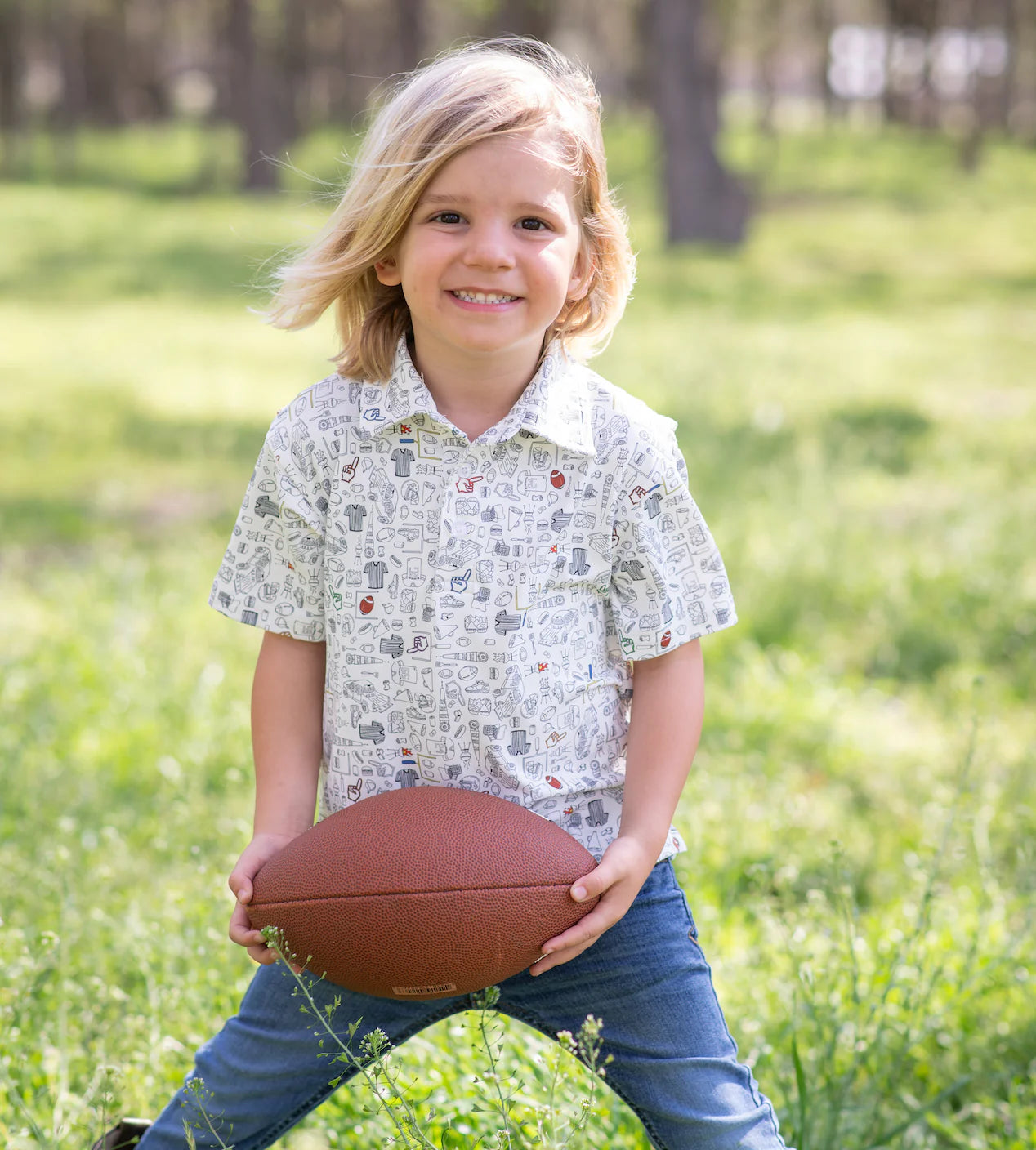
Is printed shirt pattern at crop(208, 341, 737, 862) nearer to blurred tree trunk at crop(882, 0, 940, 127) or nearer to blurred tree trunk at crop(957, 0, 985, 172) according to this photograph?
blurred tree trunk at crop(957, 0, 985, 172)

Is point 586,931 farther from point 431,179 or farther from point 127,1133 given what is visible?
point 431,179

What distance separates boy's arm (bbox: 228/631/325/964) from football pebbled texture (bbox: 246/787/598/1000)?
0.67ft

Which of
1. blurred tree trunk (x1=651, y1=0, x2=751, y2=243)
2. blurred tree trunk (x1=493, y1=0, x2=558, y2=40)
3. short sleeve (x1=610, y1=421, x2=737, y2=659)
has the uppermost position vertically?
blurred tree trunk (x1=493, y1=0, x2=558, y2=40)

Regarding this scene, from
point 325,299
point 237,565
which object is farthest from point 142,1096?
point 325,299

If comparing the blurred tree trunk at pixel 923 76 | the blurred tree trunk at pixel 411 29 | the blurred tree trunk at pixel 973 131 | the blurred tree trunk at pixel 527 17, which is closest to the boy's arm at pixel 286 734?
the blurred tree trunk at pixel 973 131

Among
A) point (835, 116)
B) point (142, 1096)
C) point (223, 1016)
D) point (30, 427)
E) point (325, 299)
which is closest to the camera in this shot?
point (325, 299)

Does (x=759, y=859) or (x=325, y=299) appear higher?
(x=325, y=299)

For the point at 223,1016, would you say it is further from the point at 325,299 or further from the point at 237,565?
the point at 325,299

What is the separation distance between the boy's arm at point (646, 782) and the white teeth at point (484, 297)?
62cm

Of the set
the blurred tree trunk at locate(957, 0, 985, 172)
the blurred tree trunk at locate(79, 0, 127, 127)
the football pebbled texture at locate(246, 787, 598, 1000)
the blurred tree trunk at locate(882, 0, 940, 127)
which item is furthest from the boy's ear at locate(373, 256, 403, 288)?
the blurred tree trunk at locate(79, 0, 127, 127)

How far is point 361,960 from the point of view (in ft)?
6.90

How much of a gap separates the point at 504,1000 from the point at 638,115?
138 feet

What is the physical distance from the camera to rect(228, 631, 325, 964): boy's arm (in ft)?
7.73

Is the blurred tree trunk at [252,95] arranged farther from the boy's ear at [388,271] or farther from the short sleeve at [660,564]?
the short sleeve at [660,564]
